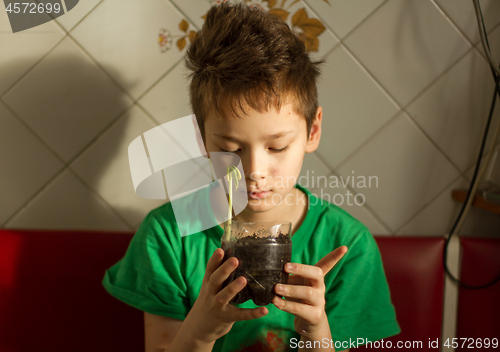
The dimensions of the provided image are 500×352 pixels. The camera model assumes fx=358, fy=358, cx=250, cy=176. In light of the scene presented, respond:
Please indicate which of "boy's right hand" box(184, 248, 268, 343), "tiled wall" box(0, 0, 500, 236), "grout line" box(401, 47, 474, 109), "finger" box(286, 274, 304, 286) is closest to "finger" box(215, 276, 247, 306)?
"boy's right hand" box(184, 248, 268, 343)

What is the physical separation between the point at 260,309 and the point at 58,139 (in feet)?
2.45

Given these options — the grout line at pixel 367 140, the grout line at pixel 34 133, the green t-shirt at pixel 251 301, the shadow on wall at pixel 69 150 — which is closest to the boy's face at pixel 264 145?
the green t-shirt at pixel 251 301

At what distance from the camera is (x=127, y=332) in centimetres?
89

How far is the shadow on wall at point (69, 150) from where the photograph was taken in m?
0.95

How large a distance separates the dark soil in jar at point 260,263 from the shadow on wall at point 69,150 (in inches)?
21.7

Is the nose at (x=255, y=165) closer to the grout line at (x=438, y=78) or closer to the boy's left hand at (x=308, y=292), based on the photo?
the boy's left hand at (x=308, y=292)

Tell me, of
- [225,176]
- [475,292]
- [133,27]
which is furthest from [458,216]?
[133,27]

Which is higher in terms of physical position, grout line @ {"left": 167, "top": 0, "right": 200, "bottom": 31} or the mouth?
grout line @ {"left": 167, "top": 0, "right": 200, "bottom": 31}

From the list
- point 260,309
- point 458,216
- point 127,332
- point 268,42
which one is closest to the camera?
point 260,309

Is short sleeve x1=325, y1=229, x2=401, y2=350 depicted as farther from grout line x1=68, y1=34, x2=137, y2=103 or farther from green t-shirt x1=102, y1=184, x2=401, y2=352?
grout line x1=68, y1=34, x2=137, y2=103

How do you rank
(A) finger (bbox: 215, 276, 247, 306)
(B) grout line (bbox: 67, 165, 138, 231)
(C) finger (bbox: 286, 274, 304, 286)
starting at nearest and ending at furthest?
(A) finger (bbox: 215, 276, 247, 306) → (C) finger (bbox: 286, 274, 304, 286) → (B) grout line (bbox: 67, 165, 138, 231)

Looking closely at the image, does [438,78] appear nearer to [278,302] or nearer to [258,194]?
[258,194]

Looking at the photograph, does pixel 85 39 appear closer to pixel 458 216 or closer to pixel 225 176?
pixel 225 176

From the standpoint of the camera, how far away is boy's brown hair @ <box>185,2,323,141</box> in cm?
67
